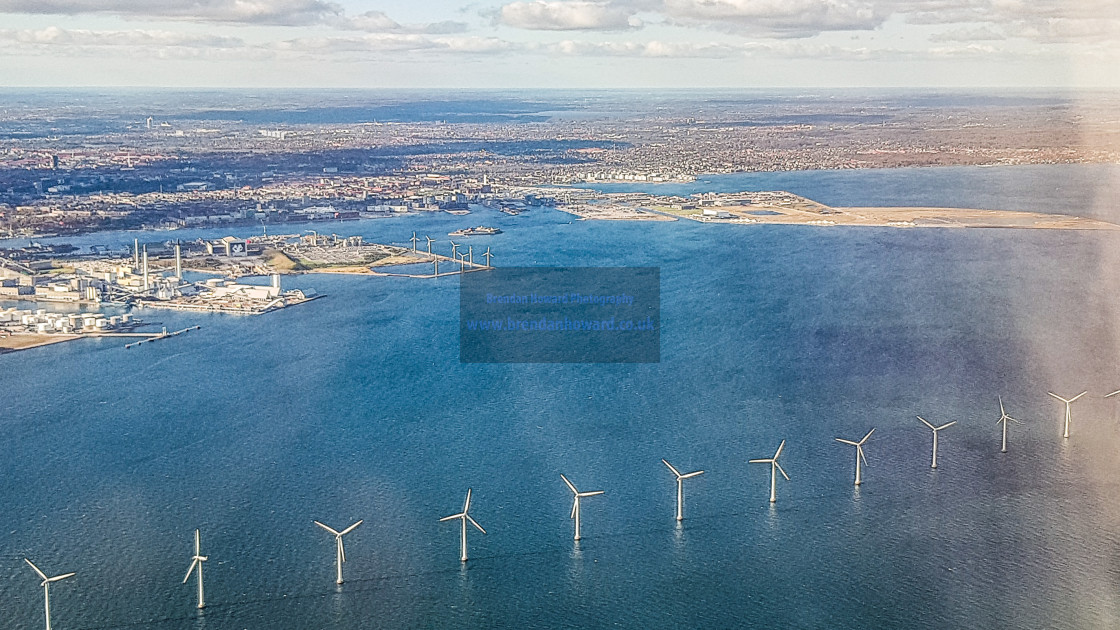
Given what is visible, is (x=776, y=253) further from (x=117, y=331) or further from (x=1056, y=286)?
(x=117, y=331)

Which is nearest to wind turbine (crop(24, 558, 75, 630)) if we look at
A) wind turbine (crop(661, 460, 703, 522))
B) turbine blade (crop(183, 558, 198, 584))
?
turbine blade (crop(183, 558, 198, 584))

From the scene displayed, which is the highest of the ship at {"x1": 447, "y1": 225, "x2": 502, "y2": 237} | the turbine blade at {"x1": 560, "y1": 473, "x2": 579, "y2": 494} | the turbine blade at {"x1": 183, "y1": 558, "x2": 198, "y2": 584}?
the ship at {"x1": 447, "y1": 225, "x2": 502, "y2": 237}

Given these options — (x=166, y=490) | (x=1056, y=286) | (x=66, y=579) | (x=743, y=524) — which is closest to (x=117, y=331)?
(x=166, y=490)

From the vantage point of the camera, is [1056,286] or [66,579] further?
[1056,286]

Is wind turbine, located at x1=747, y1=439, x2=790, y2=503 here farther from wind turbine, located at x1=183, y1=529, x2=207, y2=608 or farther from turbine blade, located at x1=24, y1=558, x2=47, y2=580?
turbine blade, located at x1=24, y1=558, x2=47, y2=580

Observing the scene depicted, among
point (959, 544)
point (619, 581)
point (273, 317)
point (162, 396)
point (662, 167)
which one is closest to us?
point (619, 581)

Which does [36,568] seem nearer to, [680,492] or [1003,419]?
[680,492]

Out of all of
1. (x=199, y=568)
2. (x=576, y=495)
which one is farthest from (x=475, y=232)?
(x=199, y=568)

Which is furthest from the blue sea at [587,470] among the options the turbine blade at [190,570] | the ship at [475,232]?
the ship at [475,232]
